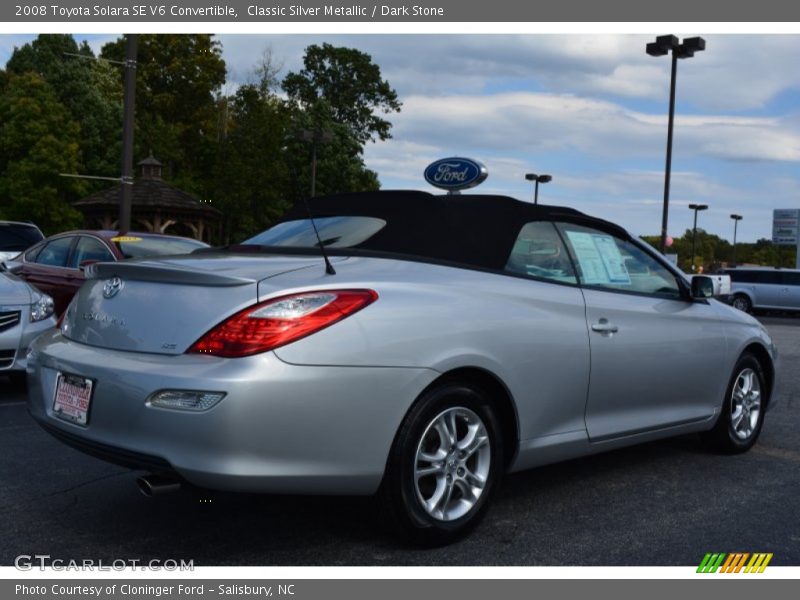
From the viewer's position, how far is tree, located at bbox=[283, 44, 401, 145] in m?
66.6

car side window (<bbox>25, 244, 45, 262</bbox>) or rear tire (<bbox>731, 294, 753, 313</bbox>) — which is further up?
car side window (<bbox>25, 244, 45, 262</bbox>)

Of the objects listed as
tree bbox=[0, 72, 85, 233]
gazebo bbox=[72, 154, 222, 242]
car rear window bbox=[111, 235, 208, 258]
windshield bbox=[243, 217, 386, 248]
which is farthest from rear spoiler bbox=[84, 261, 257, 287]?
tree bbox=[0, 72, 85, 233]

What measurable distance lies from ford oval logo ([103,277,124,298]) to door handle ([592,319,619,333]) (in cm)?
224

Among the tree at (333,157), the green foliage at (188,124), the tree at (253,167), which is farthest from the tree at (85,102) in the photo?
the tree at (333,157)

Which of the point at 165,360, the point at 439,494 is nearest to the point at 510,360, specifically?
the point at 439,494

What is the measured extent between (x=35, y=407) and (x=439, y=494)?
1779 mm

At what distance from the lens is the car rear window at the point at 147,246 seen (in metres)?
10.8

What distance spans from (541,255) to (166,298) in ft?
6.16

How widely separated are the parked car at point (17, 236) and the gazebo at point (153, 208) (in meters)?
23.9

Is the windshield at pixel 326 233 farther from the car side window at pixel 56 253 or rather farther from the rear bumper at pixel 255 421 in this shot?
the car side window at pixel 56 253

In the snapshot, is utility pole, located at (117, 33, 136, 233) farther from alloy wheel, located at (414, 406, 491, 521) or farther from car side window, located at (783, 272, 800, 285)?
car side window, located at (783, 272, 800, 285)

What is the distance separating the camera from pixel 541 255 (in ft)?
14.9

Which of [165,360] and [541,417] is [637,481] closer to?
[541,417]

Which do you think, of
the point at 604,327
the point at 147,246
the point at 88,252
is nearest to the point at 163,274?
the point at 604,327
